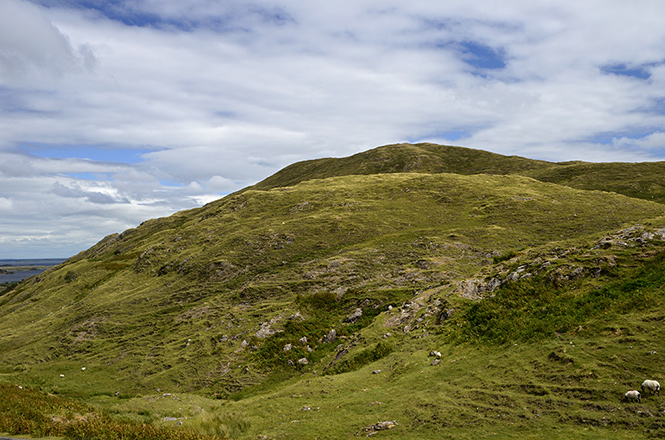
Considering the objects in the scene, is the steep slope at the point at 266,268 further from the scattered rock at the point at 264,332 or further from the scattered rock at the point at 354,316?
the scattered rock at the point at 354,316

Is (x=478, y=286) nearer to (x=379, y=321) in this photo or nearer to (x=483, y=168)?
(x=379, y=321)

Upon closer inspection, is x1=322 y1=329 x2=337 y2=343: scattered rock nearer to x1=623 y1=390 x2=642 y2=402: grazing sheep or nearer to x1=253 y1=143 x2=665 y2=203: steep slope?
x1=623 y1=390 x2=642 y2=402: grazing sheep

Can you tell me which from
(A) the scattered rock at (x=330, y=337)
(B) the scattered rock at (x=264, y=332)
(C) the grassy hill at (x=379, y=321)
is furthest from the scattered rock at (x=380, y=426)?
(B) the scattered rock at (x=264, y=332)

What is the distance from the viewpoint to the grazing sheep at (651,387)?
501 inches

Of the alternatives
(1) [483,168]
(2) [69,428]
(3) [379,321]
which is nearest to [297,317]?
(3) [379,321]

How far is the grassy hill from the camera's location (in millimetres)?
15594

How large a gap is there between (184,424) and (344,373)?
414 inches

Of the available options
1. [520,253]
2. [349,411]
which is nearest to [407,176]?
[520,253]

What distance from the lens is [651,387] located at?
1281cm

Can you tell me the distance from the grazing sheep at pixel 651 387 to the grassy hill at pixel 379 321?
25.0 inches

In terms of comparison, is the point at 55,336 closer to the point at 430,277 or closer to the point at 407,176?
the point at 430,277

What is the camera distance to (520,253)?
1245 inches

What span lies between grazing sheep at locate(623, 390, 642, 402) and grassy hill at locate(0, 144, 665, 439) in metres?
0.32

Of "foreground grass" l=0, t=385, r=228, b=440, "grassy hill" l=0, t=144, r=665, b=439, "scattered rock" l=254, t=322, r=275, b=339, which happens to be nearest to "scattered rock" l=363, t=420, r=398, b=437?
"grassy hill" l=0, t=144, r=665, b=439
